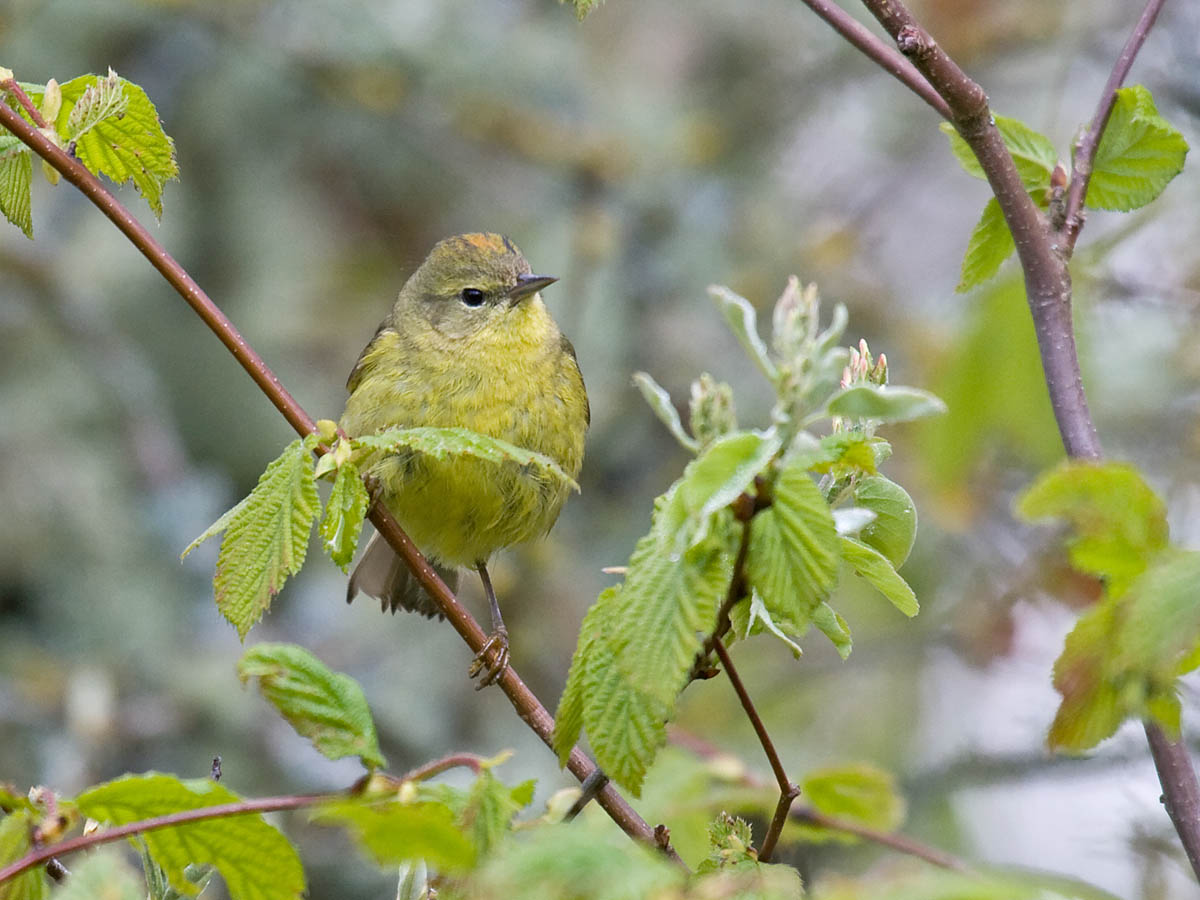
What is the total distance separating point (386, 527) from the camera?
2.57 m

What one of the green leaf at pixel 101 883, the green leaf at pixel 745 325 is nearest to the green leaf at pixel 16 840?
the green leaf at pixel 101 883

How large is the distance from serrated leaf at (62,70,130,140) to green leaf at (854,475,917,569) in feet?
4.16

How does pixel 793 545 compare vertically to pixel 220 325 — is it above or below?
below

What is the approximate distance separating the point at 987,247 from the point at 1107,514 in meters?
1.04

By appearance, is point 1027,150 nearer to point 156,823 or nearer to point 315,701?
point 315,701

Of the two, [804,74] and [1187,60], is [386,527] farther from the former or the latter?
[804,74]

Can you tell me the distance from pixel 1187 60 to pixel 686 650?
3.86 meters

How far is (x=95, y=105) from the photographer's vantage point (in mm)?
2102

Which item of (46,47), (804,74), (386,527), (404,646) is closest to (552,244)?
(804,74)

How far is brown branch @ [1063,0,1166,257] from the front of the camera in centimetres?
220

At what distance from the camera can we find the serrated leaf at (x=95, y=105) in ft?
6.86

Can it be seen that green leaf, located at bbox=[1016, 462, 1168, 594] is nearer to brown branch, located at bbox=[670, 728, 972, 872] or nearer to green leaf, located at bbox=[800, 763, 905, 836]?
brown branch, located at bbox=[670, 728, 972, 872]

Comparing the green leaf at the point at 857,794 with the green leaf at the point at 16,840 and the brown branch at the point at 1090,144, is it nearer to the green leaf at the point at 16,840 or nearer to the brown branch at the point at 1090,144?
the brown branch at the point at 1090,144

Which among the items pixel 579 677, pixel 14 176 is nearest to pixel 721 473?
pixel 579 677
